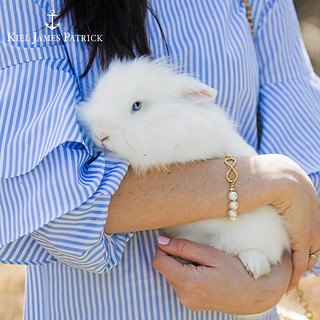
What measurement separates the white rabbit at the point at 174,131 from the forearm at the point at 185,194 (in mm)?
34

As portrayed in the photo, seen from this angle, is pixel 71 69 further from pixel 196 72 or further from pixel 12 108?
pixel 196 72

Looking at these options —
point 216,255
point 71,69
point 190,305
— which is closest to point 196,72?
point 71,69

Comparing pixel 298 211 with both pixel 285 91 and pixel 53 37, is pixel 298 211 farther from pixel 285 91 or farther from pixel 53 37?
pixel 53 37

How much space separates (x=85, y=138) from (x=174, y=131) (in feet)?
0.64

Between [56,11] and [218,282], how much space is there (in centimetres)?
67

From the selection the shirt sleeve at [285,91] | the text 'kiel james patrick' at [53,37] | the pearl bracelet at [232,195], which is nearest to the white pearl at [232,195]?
the pearl bracelet at [232,195]

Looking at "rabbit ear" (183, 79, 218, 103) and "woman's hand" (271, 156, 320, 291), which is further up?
"rabbit ear" (183, 79, 218, 103)

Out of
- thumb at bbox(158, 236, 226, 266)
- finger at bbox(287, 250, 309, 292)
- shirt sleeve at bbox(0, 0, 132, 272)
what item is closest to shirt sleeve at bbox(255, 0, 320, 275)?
finger at bbox(287, 250, 309, 292)

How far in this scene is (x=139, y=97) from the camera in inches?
41.1

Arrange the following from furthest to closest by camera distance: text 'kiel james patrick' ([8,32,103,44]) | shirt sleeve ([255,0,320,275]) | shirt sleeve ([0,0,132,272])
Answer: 1. shirt sleeve ([255,0,320,275])
2. text 'kiel james patrick' ([8,32,103,44])
3. shirt sleeve ([0,0,132,272])

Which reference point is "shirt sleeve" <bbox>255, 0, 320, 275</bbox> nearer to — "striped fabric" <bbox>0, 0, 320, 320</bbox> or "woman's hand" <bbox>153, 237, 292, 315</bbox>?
"striped fabric" <bbox>0, 0, 320, 320</bbox>

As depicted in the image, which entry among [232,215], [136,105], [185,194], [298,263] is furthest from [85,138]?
[298,263]

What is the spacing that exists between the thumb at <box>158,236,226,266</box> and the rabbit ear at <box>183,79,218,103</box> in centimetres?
33

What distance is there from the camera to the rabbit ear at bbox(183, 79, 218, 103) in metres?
1.03
